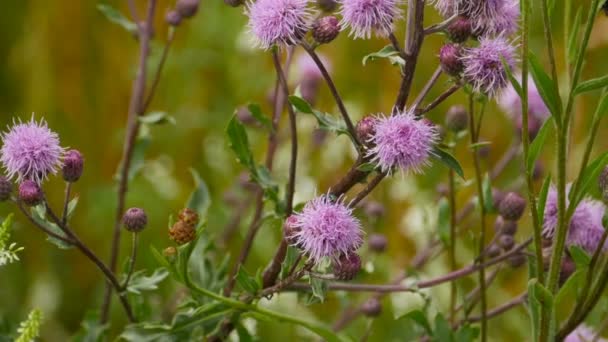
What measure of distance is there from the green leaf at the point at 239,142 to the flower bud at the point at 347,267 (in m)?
0.21

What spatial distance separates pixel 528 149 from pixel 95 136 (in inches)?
63.2

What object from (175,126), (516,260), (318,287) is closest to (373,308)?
(516,260)

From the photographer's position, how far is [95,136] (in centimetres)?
229

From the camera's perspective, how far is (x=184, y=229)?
939 millimetres

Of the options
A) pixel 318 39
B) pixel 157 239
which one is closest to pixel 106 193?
pixel 157 239

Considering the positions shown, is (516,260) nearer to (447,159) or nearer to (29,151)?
(447,159)

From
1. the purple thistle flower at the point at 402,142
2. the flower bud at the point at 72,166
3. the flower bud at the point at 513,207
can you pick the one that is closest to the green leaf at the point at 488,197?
the flower bud at the point at 513,207

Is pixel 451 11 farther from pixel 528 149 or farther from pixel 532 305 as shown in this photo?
pixel 532 305

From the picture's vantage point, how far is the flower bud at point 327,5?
112 cm

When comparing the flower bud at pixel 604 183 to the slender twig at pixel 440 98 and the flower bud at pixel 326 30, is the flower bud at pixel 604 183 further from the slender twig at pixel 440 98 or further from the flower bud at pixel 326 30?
the flower bud at pixel 326 30

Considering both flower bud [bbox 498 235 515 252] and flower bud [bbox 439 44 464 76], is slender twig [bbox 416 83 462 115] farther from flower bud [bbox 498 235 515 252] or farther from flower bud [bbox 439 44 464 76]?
flower bud [bbox 498 235 515 252]

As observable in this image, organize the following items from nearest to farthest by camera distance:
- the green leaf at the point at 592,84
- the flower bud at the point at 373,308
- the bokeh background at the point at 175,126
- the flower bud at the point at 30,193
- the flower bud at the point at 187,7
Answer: the green leaf at the point at 592,84 < the flower bud at the point at 30,193 < the flower bud at the point at 373,308 < the flower bud at the point at 187,7 < the bokeh background at the point at 175,126

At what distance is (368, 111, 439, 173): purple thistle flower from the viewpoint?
879 millimetres

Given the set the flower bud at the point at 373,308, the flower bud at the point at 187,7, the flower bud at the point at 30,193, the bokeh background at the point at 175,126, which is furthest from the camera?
the bokeh background at the point at 175,126
